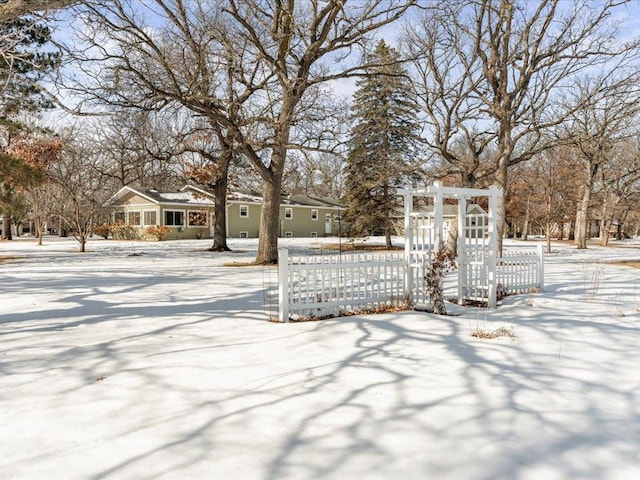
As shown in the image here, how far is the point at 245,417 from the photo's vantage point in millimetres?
3170

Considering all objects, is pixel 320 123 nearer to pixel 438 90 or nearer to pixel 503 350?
pixel 438 90

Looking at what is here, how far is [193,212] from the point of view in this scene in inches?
1377

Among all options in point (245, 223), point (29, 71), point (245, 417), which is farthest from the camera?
point (245, 223)

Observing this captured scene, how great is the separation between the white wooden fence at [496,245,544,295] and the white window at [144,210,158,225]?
28546 millimetres

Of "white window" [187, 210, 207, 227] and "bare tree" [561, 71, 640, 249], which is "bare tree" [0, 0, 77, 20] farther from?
"white window" [187, 210, 207, 227]

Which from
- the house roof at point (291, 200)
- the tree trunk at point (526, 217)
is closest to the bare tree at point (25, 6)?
the tree trunk at point (526, 217)

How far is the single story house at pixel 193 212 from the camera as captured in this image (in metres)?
33.4

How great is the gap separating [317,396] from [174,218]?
32.4m

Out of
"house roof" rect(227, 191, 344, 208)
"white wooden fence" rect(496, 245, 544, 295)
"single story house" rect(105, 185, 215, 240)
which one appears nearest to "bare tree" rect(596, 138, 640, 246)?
"white wooden fence" rect(496, 245, 544, 295)

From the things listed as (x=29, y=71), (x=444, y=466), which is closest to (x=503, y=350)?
(x=444, y=466)

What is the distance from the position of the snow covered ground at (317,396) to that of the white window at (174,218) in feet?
91.3

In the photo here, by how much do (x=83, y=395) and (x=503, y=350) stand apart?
13.1 feet

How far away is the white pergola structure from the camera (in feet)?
24.2

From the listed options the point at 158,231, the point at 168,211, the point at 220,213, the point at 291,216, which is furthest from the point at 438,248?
the point at 291,216
